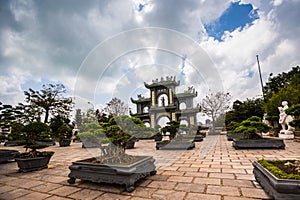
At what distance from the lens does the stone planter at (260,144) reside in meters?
5.96

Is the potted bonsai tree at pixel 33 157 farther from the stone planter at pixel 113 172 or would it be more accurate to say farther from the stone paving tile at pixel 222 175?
the stone paving tile at pixel 222 175

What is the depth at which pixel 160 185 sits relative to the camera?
2637 millimetres

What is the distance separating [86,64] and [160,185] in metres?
2.75

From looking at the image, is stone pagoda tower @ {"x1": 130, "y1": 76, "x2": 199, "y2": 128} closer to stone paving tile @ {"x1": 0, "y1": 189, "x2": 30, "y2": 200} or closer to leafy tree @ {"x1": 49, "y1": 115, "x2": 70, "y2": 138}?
leafy tree @ {"x1": 49, "y1": 115, "x2": 70, "y2": 138}

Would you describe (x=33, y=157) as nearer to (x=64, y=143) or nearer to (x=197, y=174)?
(x=197, y=174)

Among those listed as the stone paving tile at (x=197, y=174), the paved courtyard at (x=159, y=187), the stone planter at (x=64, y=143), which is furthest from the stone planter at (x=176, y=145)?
the stone planter at (x=64, y=143)

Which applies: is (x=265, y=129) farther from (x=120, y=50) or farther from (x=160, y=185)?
(x=120, y=50)

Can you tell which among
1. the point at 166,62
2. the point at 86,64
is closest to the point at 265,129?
the point at 166,62

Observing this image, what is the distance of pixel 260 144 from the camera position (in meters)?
6.12

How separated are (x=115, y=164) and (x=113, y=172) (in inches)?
7.6

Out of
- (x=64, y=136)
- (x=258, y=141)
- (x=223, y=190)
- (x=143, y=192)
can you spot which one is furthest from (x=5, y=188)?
(x=64, y=136)

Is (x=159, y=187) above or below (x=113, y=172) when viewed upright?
below

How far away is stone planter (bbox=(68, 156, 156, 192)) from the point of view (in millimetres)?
2418

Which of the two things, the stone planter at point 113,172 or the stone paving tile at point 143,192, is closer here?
the stone paving tile at point 143,192
